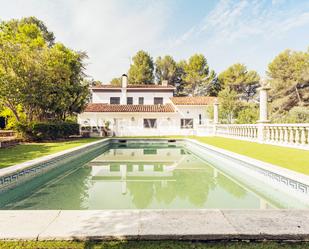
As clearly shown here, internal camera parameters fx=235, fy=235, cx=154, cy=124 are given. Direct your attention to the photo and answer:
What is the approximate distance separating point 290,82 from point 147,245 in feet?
121

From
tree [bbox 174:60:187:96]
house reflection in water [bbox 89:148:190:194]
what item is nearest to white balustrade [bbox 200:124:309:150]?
house reflection in water [bbox 89:148:190:194]

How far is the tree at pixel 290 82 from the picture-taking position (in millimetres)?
32188

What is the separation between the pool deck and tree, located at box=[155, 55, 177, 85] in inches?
1856

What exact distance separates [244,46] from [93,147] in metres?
23.0

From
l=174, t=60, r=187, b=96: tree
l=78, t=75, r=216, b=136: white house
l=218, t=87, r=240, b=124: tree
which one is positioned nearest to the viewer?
l=218, t=87, r=240, b=124: tree

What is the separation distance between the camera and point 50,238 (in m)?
2.90

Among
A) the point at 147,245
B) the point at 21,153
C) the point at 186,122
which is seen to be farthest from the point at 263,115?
the point at 186,122

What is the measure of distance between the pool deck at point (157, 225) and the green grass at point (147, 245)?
0.07 metres

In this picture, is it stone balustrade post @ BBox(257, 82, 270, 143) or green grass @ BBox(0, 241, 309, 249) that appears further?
stone balustrade post @ BBox(257, 82, 270, 143)

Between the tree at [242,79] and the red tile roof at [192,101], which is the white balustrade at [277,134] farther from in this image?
the tree at [242,79]

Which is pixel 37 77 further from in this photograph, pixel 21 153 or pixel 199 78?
pixel 199 78

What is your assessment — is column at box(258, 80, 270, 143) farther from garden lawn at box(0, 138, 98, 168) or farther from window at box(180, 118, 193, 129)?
window at box(180, 118, 193, 129)

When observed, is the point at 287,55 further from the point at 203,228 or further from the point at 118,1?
the point at 203,228

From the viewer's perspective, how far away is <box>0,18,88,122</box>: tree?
50.2ft
